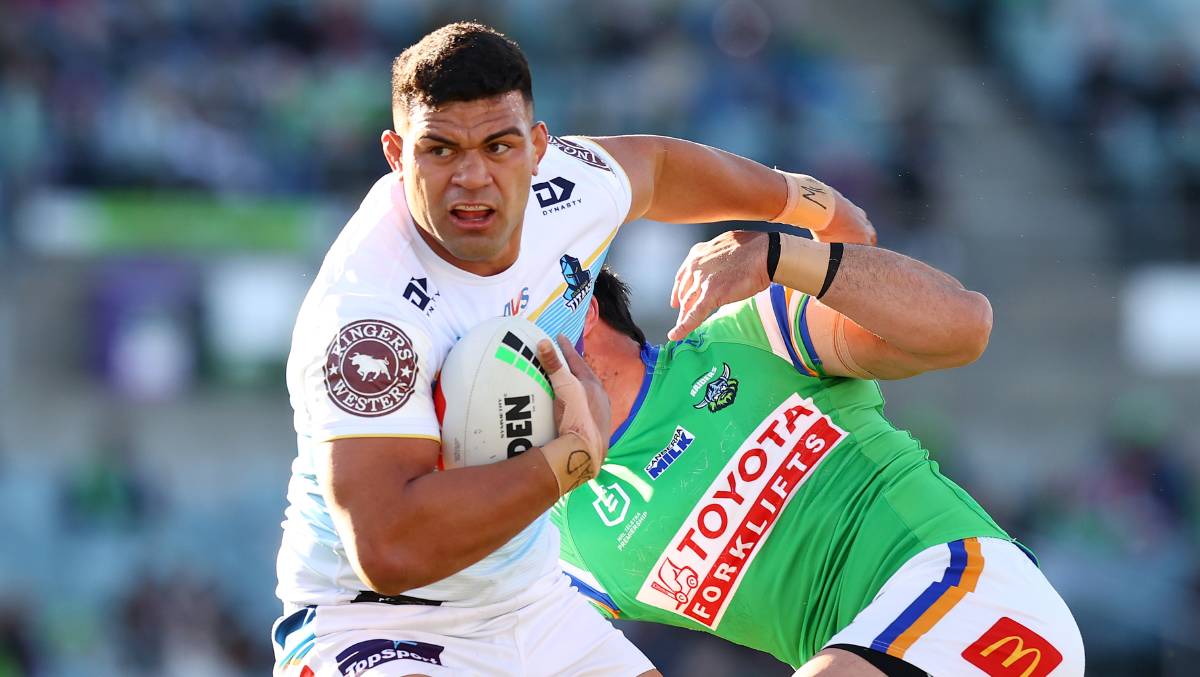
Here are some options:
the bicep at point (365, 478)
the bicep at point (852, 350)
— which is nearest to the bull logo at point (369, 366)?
the bicep at point (365, 478)

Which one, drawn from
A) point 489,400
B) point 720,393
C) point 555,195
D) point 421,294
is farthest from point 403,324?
point 720,393

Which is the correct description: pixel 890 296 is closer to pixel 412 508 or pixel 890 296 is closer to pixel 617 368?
pixel 617 368

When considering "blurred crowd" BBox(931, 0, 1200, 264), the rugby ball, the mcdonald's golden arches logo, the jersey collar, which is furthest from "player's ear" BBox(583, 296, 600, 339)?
"blurred crowd" BBox(931, 0, 1200, 264)

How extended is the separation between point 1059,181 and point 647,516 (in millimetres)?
12938

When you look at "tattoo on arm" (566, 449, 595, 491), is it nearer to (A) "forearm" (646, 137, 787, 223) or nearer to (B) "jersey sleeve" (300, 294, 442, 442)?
(B) "jersey sleeve" (300, 294, 442, 442)

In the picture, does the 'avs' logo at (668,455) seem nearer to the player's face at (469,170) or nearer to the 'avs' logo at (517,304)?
the 'avs' logo at (517,304)

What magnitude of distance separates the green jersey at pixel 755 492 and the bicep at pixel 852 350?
0.06 m

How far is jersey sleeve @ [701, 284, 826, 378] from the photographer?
205 inches

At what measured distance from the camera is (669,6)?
55.5 ft

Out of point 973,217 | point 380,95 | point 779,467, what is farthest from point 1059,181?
point 779,467

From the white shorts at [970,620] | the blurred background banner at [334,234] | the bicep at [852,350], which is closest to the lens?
the white shorts at [970,620]

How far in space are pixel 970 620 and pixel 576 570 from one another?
1.45m

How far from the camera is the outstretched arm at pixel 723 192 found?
5473 mm

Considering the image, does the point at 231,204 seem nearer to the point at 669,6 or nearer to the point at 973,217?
the point at 669,6
